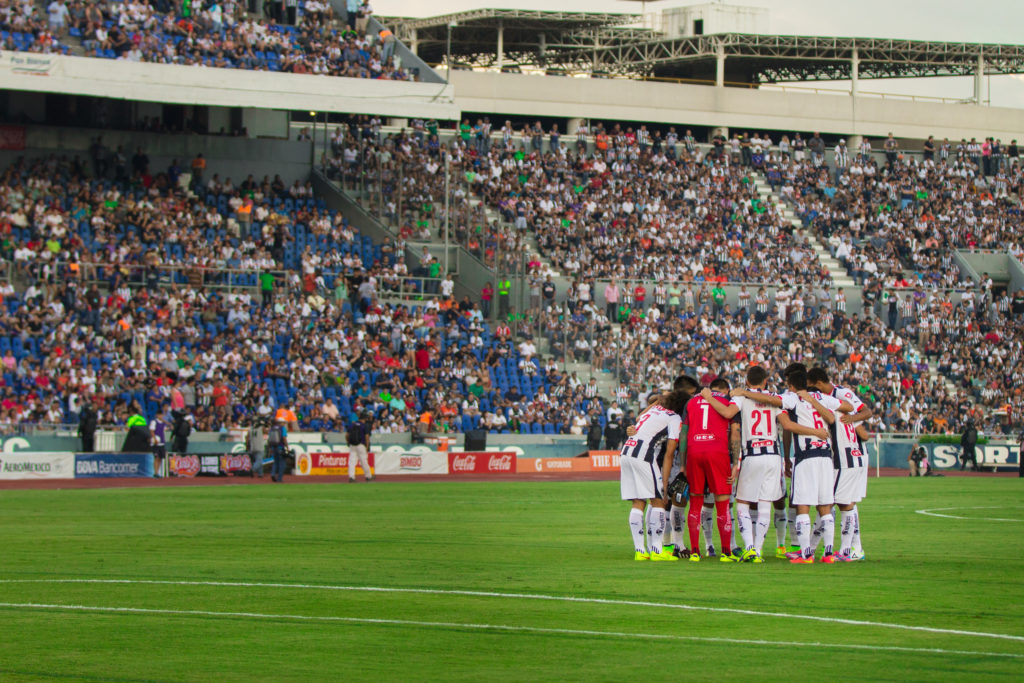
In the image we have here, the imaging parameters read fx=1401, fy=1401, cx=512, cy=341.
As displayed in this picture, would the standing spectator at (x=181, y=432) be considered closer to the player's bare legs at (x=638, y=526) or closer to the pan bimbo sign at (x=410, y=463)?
the pan bimbo sign at (x=410, y=463)

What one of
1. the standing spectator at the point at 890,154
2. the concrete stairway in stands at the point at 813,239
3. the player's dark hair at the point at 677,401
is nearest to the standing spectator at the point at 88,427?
the player's dark hair at the point at 677,401

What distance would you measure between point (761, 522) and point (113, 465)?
83.3 feet

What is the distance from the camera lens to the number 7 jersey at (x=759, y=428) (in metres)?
14.7

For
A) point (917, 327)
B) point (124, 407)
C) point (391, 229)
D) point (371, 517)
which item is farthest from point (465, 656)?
point (917, 327)

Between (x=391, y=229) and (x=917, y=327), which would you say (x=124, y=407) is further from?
(x=917, y=327)

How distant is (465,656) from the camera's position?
29.9ft

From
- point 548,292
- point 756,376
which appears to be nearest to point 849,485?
point 756,376

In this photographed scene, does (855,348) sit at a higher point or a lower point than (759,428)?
higher

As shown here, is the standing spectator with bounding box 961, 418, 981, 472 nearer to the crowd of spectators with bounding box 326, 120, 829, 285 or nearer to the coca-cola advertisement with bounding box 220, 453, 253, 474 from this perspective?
the crowd of spectators with bounding box 326, 120, 829, 285

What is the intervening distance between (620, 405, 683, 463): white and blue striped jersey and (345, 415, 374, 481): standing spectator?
1982cm

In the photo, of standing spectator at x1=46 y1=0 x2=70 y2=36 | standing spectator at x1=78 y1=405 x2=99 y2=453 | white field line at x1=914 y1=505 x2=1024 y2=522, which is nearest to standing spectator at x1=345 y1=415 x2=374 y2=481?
standing spectator at x1=78 y1=405 x2=99 y2=453

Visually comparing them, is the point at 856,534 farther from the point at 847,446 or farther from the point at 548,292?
the point at 548,292

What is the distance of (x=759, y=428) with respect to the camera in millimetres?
14695

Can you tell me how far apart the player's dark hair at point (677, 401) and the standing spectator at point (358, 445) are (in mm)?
19863
